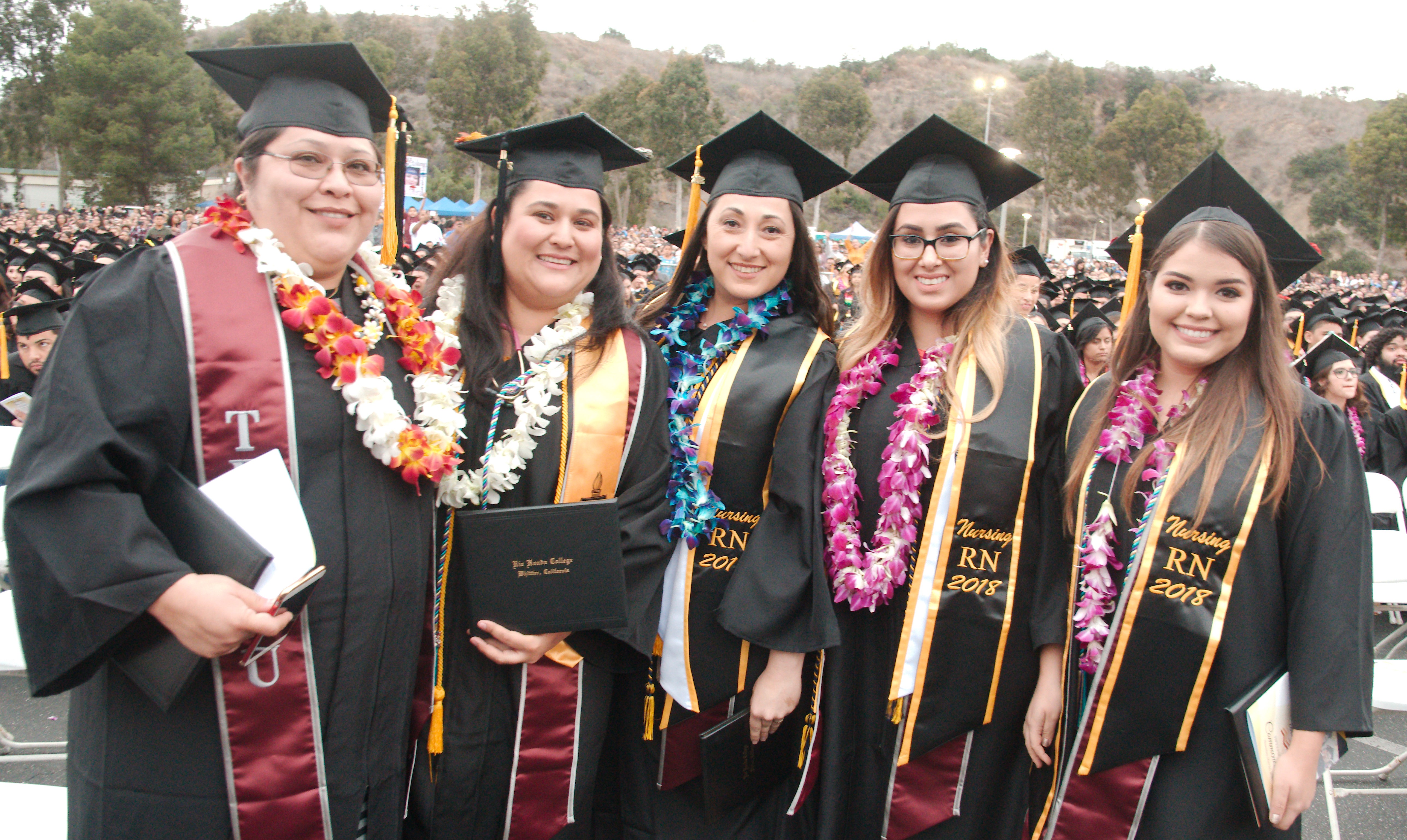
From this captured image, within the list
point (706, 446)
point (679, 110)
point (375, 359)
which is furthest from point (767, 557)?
point (679, 110)

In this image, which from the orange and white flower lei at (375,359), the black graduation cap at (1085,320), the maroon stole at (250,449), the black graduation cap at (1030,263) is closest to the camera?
the maroon stole at (250,449)

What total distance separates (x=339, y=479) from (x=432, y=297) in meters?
0.81

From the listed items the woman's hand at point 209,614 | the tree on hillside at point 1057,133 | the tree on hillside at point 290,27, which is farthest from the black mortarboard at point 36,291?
the tree on hillside at point 1057,133

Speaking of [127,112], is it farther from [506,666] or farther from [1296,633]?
[1296,633]

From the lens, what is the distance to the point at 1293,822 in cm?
199

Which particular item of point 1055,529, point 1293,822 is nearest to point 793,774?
point 1055,529

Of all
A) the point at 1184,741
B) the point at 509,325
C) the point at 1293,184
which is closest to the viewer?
the point at 1184,741

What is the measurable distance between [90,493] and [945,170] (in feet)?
7.66

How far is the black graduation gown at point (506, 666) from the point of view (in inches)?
83.2

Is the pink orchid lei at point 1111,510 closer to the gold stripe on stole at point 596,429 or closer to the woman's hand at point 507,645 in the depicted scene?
the gold stripe on stole at point 596,429

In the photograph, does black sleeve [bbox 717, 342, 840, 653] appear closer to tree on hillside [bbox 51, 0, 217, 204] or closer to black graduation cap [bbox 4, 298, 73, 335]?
black graduation cap [bbox 4, 298, 73, 335]

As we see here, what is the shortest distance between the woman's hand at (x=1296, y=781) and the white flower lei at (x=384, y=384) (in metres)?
2.01

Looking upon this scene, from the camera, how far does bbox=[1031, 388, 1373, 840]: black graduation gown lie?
75.1 inches

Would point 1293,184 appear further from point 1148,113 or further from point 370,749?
point 370,749
